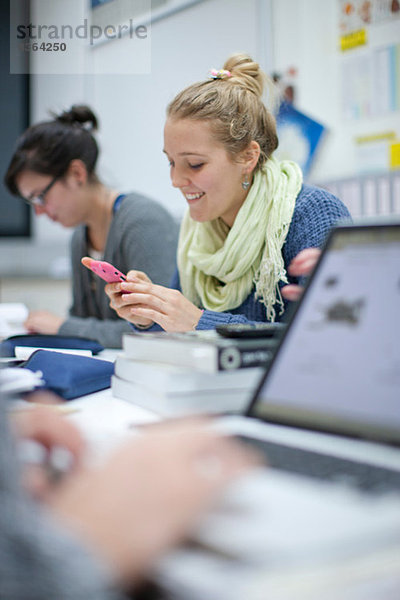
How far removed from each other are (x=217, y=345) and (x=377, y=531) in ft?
1.22

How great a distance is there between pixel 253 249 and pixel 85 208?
0.86m

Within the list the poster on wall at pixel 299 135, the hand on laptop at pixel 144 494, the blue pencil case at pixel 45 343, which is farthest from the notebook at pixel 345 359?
the poster on wall at pixel 299 135

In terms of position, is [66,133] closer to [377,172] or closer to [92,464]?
[377,172]

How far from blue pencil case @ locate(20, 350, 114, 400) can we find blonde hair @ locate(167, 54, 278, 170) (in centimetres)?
73

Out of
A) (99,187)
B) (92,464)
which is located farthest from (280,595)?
(99,187)

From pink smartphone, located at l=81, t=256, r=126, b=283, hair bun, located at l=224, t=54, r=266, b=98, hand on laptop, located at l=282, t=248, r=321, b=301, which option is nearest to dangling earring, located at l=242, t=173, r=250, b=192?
hair bun, located at l=224, t=54, r=266, b=98

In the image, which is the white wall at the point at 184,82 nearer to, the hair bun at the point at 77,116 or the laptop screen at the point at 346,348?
the hair bun at the point at 77,116

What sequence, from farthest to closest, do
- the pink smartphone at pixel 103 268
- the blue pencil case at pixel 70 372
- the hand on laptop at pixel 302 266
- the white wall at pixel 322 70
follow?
the white wall at pixel 322 70 → the pink smartphone at pixel 103 268 → the blue pencil case at pixel 70 372 → the hand on laptop at pixel 302 266

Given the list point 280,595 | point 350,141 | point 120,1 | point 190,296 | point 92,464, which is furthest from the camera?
point 120,1

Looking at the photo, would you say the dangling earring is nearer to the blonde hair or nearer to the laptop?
the blonde hair

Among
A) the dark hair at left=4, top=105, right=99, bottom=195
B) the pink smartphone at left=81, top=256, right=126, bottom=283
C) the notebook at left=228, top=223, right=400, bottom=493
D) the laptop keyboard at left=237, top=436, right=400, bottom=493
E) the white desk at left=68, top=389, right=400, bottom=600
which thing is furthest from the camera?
the dark hair at left=4, top=105, right=99, bottom=195

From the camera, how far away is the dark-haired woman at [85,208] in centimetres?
195

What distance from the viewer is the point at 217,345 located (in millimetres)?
734

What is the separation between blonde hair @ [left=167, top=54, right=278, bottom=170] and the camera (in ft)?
4.90
